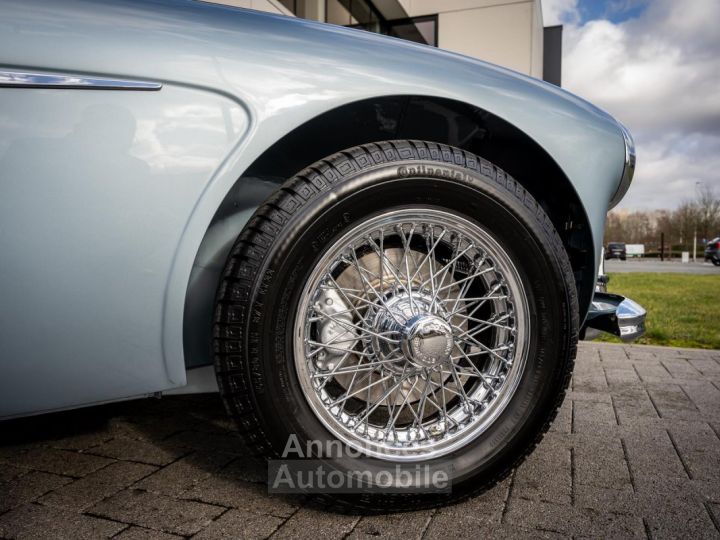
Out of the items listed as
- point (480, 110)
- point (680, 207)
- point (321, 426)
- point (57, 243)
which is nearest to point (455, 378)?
point (321, 426)

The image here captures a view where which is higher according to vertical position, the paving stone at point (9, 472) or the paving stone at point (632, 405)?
the paving stone at point (9, 472)

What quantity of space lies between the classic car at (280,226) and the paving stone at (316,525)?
2.7 inches

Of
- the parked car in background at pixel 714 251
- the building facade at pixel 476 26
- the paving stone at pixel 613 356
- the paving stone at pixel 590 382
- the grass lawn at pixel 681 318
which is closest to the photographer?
the paving stone at pixel 590 382

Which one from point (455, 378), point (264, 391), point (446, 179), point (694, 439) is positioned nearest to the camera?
point (264, 391)

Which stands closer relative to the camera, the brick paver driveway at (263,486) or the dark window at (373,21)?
the brick paver driveway at (263,486)

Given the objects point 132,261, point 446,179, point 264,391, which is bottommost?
point 264,391

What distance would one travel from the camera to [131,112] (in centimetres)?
124

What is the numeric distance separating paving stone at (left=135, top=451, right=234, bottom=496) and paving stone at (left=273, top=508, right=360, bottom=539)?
0.38 m

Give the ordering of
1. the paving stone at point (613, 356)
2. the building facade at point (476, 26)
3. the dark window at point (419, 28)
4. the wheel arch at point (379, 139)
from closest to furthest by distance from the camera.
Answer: the wheel arch at point (379, 139), the paving stone at point (613, 356), the building facade at point (476, 26), the dark window at point (419, 28)

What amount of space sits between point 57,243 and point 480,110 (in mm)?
1179

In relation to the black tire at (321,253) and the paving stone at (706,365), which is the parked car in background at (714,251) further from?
the black tire at (321,253)

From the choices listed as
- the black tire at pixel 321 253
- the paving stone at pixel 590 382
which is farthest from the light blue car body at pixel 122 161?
the paving stone at pixel 590 382

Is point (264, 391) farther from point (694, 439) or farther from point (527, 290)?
point (694, 439)

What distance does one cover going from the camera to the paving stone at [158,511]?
4.47ft
